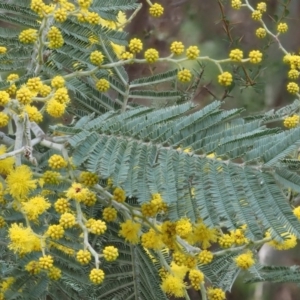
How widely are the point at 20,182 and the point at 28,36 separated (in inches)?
8.5

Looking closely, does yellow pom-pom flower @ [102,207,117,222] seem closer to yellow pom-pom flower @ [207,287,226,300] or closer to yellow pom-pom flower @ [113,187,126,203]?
yellow pom-pom flower @ [113,187,126,203]

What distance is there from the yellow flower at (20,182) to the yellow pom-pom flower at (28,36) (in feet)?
0.64

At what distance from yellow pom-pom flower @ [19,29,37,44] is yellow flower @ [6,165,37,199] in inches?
7.7

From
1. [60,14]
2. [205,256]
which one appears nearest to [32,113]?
[60,14]

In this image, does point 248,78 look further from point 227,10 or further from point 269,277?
point 269,277

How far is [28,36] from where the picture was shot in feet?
2.46

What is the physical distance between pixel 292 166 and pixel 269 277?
1.46 feet

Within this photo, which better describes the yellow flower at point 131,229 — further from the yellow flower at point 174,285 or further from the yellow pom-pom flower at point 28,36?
the yellow pom-pom flower at point 28,36

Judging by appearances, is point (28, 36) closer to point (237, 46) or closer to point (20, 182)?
point (20, 182)

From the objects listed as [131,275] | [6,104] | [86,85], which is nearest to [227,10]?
[86,85]

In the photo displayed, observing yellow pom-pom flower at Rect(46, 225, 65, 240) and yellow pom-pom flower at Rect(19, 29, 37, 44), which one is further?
yellow pom-pom flower at Rect(19, 29, 37, 44)

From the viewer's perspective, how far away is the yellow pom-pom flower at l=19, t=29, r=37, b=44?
75cm

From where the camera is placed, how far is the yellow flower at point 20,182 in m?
0.64

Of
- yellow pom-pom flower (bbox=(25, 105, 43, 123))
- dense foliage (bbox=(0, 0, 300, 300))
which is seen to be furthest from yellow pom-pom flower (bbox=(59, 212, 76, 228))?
yellow pom-pom flower (bbox=(25, 105, 43, 123))
